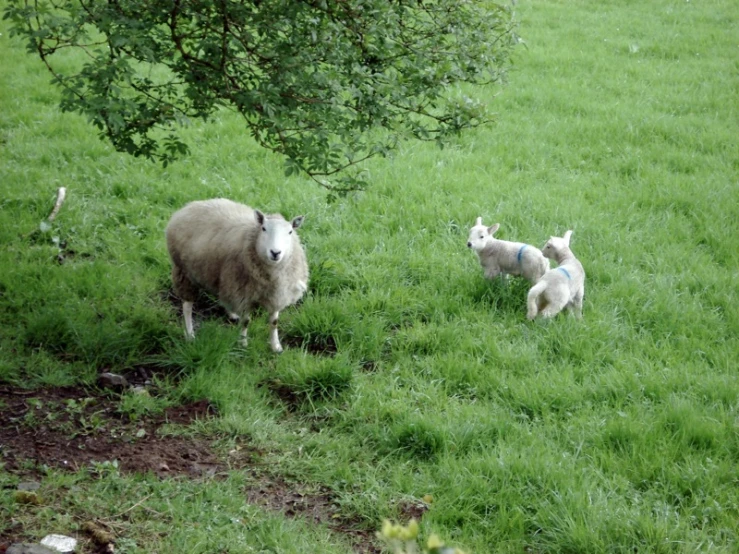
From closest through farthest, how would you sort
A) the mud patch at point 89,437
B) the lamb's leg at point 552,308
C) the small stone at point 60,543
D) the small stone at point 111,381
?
the small stone at point 60,543 → the mud patch at point 89,437 → the small stone at point 111,381 → the lamb's leg at point 552,308

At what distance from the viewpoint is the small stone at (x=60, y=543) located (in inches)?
158

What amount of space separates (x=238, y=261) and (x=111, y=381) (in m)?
1.26

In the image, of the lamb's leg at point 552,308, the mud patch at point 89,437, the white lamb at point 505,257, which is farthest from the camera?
the white lamb at point 505,257

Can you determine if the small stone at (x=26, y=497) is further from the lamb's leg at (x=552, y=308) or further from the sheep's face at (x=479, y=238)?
the sheep's face at (x=479, y=238)

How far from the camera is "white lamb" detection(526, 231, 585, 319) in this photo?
614 centimetres

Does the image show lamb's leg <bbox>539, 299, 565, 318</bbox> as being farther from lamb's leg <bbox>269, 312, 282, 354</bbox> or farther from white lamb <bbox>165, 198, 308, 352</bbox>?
lamb's leg <bbox>269, 312, 282, 354</bbox>

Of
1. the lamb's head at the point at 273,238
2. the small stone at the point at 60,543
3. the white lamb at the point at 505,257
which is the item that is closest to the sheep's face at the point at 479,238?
the white lamb at the point at 505,257

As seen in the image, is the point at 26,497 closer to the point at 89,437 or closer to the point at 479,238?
the point at 89,437

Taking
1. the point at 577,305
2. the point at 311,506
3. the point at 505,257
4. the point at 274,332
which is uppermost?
the point at 505,257

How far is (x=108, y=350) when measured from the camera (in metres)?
6.08

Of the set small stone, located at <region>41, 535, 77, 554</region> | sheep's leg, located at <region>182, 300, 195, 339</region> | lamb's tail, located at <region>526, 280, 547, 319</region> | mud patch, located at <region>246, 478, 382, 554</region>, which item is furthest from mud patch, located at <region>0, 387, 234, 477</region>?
lamb's tail, located at <region>526, 280, 547, 319</region>

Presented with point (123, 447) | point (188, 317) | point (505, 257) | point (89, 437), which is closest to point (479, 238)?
point (505, 257)

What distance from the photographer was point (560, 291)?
6129 mm

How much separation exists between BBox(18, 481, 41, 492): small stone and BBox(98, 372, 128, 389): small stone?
1.22 meters
